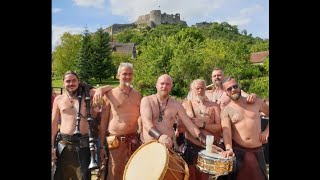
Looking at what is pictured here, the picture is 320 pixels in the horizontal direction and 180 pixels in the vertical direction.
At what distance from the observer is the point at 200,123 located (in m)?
5.69

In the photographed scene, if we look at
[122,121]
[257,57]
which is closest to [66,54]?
[122,121]

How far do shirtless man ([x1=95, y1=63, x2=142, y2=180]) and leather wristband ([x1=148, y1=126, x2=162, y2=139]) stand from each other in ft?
1.66

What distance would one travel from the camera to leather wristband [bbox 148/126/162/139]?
5082 mm

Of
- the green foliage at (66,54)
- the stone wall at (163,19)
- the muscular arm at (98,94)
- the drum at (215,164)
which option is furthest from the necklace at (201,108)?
the stone wall at (163,19)

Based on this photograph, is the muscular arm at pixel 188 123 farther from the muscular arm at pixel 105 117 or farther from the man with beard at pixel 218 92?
the muscular arm at pixel 105 117

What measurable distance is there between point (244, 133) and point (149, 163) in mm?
1352

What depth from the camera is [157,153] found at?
190 inches

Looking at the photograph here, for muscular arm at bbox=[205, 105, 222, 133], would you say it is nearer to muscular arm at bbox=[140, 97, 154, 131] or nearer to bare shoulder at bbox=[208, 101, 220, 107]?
bare shoulder at bbox=[208, 101, 220, 107]

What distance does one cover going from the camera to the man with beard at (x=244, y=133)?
220 inches
